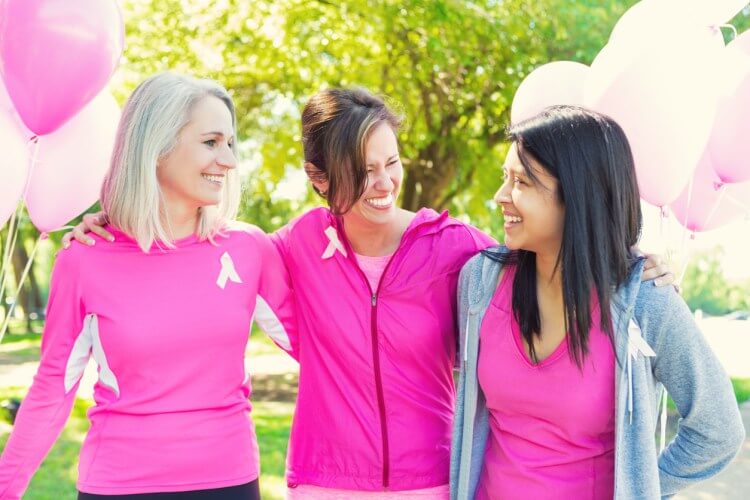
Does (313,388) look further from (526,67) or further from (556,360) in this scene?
(526,67)

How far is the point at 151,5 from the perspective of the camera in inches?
356

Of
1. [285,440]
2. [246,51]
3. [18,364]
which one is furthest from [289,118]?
[18,364]

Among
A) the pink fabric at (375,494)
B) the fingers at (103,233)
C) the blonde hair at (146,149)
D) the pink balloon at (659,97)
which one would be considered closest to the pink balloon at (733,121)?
the pink balloon at (659,97)

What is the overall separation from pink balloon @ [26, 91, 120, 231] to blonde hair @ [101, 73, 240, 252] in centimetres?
53

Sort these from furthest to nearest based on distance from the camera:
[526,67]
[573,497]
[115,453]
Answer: [526,67]
[115,453]
[573,497]

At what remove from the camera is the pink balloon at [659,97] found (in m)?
2.65

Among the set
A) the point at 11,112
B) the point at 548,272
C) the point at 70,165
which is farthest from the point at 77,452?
the point at 548,272

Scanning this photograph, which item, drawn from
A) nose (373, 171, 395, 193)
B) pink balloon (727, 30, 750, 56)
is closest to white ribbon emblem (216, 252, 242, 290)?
nose (373, 171, 395, 193)

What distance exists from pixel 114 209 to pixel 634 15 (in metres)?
1.83

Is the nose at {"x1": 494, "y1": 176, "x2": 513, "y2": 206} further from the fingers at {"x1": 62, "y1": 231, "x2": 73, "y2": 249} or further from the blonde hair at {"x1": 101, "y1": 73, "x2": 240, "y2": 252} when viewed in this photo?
the fingers at {"x1": 62, "y1": 231, "x2": 73, "y2": 249}

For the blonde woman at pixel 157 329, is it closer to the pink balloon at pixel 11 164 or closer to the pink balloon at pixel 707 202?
the pink balloon at pixel 11 164

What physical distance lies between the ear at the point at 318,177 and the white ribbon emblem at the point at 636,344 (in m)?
1.08

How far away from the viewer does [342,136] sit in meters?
2.61

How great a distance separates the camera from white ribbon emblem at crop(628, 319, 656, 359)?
6.66ft
